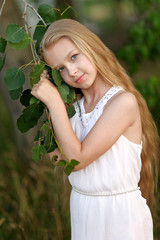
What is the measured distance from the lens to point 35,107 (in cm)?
169

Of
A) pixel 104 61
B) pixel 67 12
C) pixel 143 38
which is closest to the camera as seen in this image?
pixel 104 61

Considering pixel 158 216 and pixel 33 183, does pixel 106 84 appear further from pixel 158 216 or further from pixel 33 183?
pixel 33 183

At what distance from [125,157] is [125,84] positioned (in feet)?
1.40

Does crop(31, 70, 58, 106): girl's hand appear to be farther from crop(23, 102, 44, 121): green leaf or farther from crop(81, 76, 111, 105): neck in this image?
crop(81, 76, 111, 105): neck

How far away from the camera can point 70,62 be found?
1.75 meters

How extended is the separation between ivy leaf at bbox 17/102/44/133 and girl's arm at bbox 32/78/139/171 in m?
0.06

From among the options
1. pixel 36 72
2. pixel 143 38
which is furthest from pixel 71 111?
pixel 143 38

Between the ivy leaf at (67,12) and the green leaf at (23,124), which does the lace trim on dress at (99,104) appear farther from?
the ivy leaf at (67,12)

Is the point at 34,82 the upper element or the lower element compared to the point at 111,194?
upper

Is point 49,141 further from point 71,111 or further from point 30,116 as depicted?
point 71,111

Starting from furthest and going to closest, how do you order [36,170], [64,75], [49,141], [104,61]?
[36,170]
[104,61]
[64,75]
[49,141]

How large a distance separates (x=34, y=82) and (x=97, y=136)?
1.29 feet

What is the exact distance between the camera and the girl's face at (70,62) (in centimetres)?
173

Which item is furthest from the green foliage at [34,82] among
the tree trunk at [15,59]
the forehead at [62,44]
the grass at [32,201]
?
the tree trunk at [15,59]
